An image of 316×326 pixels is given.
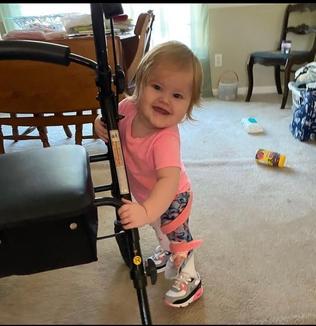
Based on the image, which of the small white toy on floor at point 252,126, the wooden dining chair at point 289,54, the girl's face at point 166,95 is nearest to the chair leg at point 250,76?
the wooden dining chair at point 289,54

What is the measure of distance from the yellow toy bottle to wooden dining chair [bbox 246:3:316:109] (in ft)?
3.40

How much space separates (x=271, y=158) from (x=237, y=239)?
707mm

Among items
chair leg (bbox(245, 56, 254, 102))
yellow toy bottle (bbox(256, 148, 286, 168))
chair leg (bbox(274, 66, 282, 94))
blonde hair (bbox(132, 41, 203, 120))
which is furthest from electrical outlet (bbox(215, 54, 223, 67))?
blonde hair (bbox(132, 41, 203, 120))

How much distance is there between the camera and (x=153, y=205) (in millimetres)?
798

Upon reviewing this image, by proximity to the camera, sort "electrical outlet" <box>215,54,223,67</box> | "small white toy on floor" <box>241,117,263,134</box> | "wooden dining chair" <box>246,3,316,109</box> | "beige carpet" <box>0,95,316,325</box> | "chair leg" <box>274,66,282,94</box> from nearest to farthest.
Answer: "beige carpet" <box>0,95,316,325</box>, "small white toy on floor" <box>241,117,263,134</box>, "wooden dining chair" <box>246,3,316,109</box>, "chair leg" <box>274,66,282,94</box>, "electrical outlet" <box>215,54,223,67</box>

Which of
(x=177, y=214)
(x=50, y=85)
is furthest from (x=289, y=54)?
(x=177, y=214)

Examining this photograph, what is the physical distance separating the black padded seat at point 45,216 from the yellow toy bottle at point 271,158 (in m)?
1.32

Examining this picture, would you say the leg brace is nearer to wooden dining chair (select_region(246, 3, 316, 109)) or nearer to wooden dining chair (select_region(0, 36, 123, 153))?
wooden dining chair (select_region(0, 36, 123, 153))

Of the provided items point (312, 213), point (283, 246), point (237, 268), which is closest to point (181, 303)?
point (237, 268)

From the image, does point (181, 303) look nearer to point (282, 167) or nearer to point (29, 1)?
point (29, 1)

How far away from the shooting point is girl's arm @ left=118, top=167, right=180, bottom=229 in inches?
30.1

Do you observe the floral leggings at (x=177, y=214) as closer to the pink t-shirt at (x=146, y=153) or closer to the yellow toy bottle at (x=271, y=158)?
the pink t-shirt at (x=146, y=153)

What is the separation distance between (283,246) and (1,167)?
980 mm

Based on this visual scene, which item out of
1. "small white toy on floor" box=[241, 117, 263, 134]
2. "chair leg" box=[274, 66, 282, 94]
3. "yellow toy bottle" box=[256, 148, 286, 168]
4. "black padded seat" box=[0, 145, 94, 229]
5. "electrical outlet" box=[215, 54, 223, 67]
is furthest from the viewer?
"electrical outlet" box=[215, 54, 223, 67]
